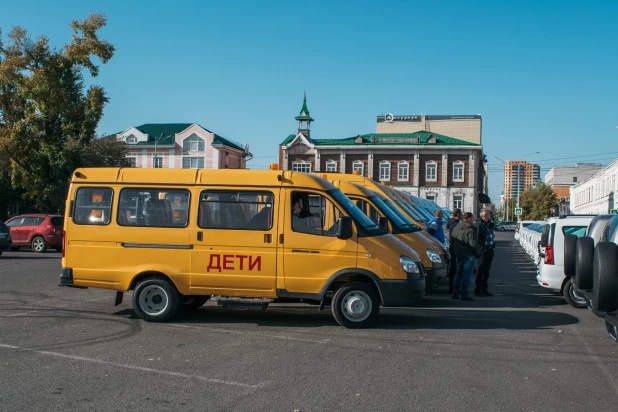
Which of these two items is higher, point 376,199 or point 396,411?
point 376,199

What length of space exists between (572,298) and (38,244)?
21618 mm

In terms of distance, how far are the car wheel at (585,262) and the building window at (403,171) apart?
67979mm

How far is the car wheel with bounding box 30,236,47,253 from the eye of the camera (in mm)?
27000

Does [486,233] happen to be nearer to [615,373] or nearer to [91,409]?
[615,373]

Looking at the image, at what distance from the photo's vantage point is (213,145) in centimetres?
7244

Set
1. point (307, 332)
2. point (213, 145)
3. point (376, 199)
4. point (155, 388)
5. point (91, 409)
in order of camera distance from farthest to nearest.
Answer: point (213, 145), point (376, 199), point (307, 332), point (155, 388), point (91, 409)

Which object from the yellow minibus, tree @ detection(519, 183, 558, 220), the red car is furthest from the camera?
tree @ detection(519, 183, 558, 220)

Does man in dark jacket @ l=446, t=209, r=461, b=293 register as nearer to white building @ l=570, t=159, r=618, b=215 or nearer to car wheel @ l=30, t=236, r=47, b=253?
car wheel @ l=30, t=236, r=47, b=253

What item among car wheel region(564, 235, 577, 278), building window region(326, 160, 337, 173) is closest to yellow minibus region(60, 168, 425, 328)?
car wheel region(564, 235, 577, 278)

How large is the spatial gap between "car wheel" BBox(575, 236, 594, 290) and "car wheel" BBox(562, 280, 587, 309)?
13.2 ft

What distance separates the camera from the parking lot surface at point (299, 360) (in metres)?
6.10

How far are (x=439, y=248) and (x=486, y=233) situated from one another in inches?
50.9

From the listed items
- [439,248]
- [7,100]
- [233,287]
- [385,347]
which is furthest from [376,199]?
[7,100]

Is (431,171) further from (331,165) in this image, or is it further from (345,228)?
(345,228)
